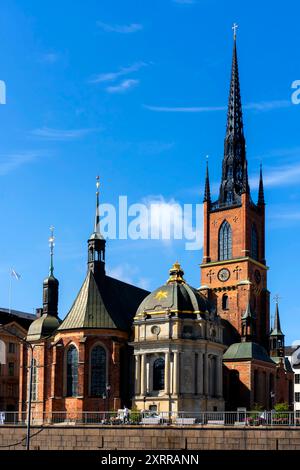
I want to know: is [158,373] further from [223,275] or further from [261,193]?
[261,193]

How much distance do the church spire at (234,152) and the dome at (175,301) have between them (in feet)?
107

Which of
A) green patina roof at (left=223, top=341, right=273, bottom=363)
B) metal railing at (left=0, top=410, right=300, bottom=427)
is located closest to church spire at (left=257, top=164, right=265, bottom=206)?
green patina roof at (left=223, top=341, right=273, bottom=363)

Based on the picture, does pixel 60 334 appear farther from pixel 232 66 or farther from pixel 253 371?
pixel 232 66

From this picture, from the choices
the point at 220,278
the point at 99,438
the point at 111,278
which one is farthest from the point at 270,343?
the point at 99,438

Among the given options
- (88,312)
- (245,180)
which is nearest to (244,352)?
(88,312)

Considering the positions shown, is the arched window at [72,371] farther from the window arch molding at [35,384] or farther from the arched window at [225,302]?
the arched window at [225,302]

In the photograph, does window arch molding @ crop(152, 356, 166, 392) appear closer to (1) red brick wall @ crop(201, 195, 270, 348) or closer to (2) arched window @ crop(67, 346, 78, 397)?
(2) arched window @ crop(67, 346, 78, 397)

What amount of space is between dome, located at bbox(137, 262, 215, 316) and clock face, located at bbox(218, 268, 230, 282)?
83.4ft

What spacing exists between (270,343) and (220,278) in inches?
503

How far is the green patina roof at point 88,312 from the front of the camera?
9766 centimetres

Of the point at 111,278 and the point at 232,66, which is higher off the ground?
the point at 232,66

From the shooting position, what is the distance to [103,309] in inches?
3915

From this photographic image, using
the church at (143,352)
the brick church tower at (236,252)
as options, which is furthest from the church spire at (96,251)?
the brick church tower at (236,252)

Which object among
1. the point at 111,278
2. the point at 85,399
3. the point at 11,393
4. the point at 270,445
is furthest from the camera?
the point at 11,393
